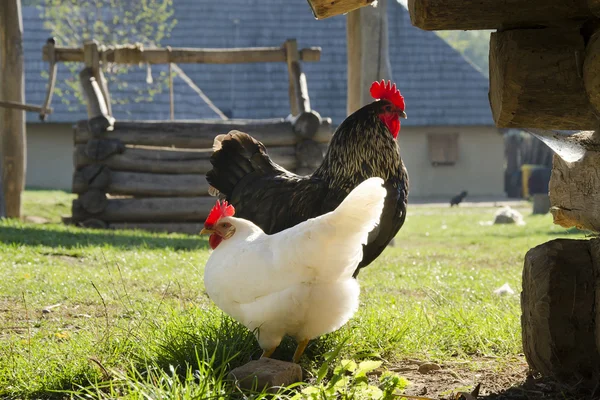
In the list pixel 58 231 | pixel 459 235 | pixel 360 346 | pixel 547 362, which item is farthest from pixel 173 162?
pixel 547 362

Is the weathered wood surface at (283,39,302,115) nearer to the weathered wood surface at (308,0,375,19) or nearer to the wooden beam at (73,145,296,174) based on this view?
the wooden beam at (73,145,296,174)

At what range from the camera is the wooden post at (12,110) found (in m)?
11.2

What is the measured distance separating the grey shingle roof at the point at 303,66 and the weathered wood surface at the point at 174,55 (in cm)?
1576

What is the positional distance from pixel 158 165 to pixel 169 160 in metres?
0.19

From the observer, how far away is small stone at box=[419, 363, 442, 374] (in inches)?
152

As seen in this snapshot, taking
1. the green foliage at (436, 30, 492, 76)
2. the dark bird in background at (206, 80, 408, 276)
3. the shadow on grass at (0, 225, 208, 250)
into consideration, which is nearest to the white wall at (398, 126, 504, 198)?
the shadow on grass at (0, 225, 208, 250)

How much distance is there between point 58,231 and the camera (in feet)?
31.3

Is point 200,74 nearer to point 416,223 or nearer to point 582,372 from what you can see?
point 416,223

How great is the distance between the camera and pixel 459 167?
2961 centimetres

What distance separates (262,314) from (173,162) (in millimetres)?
8513

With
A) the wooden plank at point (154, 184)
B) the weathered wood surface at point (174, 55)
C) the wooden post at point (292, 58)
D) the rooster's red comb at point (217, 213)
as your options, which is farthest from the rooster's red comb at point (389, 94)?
the weathered wood surface at point (174, 55)

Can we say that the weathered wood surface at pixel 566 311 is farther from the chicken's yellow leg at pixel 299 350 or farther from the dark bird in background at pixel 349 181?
the dark bird in background at pixel 349 181

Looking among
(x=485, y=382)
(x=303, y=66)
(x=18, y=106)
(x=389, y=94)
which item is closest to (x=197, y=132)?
(x=18, y=106)

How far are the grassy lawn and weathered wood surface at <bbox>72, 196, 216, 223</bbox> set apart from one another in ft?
8.72
